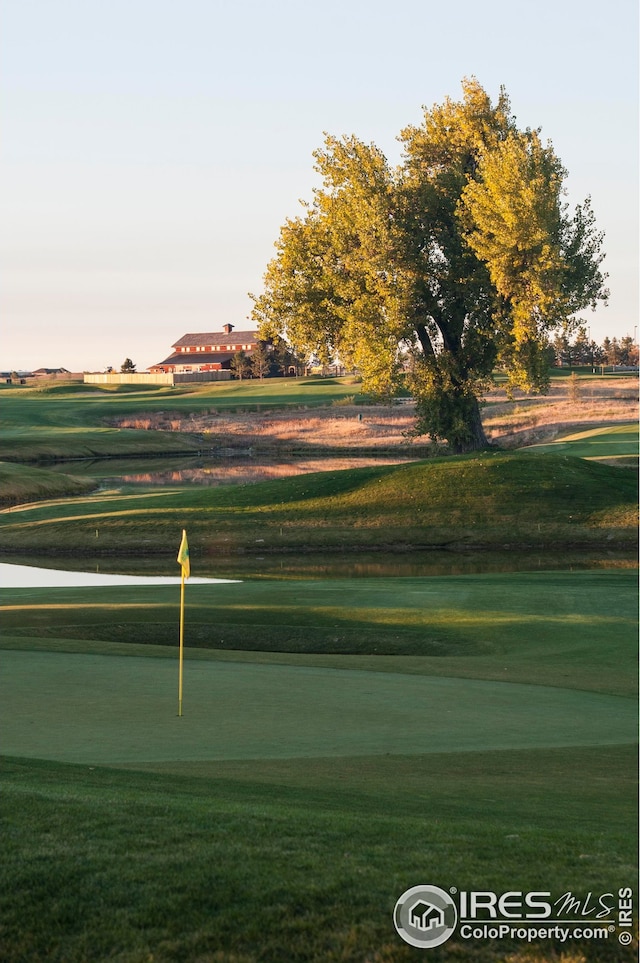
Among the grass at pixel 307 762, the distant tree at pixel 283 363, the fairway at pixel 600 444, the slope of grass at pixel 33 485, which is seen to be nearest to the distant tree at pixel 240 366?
the distant tree at pixel 283 363

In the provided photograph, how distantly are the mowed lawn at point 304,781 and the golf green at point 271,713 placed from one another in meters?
0.06

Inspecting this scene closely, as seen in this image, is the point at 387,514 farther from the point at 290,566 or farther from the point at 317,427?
the point at 317,427

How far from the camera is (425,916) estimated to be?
7090mm

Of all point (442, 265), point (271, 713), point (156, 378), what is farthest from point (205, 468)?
point (156, 378)

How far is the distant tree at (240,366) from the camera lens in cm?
17425

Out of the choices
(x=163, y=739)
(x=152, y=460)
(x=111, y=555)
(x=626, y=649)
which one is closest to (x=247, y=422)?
(x=152, y=460)

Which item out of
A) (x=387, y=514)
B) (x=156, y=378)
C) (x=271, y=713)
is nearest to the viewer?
(x=271, y=713)

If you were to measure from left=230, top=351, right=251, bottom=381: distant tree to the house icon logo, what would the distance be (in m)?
168

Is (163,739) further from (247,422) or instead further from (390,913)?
(247,422)

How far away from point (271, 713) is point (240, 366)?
16129 cm

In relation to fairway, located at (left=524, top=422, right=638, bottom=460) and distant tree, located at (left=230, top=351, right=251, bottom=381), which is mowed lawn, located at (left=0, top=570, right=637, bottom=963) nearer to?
fairway, located at (left=524, top=422, right=638, bottom=460)

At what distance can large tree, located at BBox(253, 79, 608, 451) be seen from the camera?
46.9 meters

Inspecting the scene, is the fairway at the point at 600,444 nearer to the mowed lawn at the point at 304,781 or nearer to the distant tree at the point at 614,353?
the mowed lawn at the point at 304,781

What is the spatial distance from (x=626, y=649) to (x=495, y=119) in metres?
34.3
